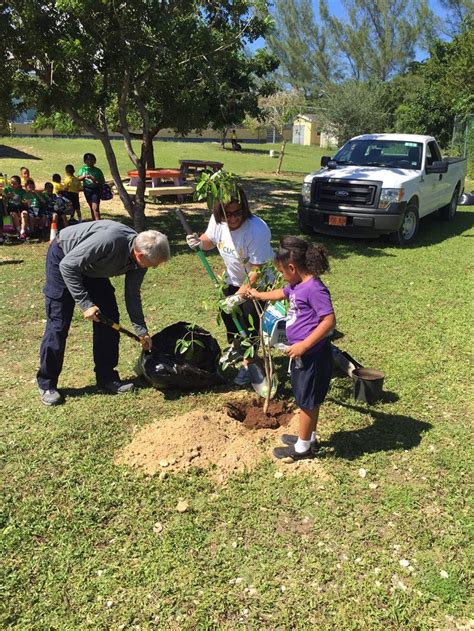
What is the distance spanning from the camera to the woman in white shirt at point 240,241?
394 cm

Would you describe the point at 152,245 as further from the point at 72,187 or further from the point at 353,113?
the point at 353,113

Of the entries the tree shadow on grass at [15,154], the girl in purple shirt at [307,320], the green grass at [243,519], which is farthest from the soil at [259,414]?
the tree shadow on grass at [15,154]

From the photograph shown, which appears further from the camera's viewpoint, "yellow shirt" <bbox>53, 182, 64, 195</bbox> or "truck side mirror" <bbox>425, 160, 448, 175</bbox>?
"yellow shirt" <bbox>53, 182, 64, 195</bbox>

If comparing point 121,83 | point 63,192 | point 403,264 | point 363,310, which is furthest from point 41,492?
point 63,192

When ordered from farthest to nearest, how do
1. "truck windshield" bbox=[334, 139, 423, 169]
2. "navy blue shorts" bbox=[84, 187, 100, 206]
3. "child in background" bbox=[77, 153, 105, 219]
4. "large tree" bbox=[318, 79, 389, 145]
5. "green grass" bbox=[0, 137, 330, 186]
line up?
1. "large tree" bbox=[318, 79, 389, 145]
2. "green grass" bbox=[0, 137, 330, 186]
3. "navy blue shorts" bbox=[84, 187, 100, 206]
4. "child in background" bbox=[77, 153, 105, 219]
5. "truck windshield" bbox=[334, 139, 423, 169]

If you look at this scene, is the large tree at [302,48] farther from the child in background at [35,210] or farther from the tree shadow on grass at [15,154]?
the child in background at [35,210]

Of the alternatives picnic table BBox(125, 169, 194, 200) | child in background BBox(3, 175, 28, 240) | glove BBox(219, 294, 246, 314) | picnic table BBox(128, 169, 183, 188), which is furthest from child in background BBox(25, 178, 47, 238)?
glove BBox(219, 294, 246, 314)

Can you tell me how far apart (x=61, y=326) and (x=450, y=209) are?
10.5 metres

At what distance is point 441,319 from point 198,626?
15.2 feet

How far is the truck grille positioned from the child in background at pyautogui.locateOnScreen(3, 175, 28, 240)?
528cm

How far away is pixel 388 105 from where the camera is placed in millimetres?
41812

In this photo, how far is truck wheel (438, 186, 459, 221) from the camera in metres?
12.1

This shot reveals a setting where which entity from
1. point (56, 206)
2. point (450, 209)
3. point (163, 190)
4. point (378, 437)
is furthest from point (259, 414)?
point (163, 190)

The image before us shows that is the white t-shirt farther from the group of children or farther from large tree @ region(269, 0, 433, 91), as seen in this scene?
large tree @ region(269, 0, 433, 91)
